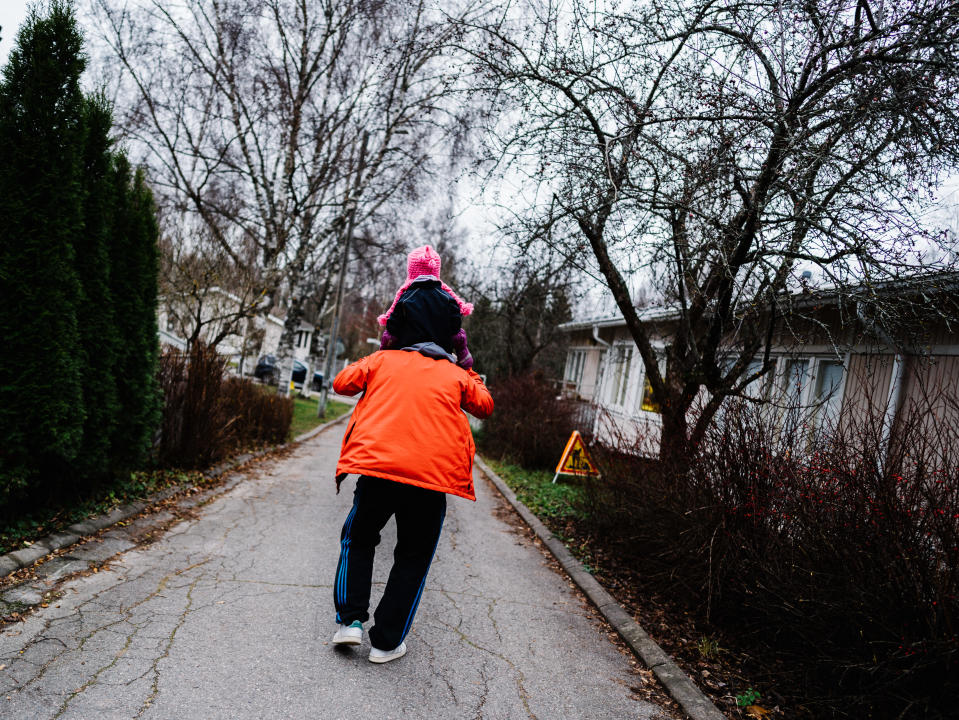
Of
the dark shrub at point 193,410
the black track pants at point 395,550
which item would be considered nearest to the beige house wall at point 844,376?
the black track pants at point 395,550

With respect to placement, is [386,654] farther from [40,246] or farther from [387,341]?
[40,246]

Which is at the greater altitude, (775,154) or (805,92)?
(805,92)

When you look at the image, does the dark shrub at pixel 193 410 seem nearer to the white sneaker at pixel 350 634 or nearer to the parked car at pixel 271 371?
the white sneaker at pixel 350 634

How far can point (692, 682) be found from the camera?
11.3ft

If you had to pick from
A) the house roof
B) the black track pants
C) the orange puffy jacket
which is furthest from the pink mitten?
the house roof

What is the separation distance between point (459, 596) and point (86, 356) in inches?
121

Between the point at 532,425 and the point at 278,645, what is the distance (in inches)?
358

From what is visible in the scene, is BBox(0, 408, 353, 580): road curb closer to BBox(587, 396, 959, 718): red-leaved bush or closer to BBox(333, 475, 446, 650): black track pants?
BBox(333, 475, 446, 650): black track pants

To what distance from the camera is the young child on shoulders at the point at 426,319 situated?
3248mm

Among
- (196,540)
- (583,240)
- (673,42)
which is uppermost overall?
(673,42)

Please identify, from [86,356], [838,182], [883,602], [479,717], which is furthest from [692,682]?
[86,356]

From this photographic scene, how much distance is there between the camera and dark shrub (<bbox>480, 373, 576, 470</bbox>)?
11820 mm

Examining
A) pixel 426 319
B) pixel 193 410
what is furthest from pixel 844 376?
pixel 193 410

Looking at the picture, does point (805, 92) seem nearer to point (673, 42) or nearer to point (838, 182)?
point (838, 182)
